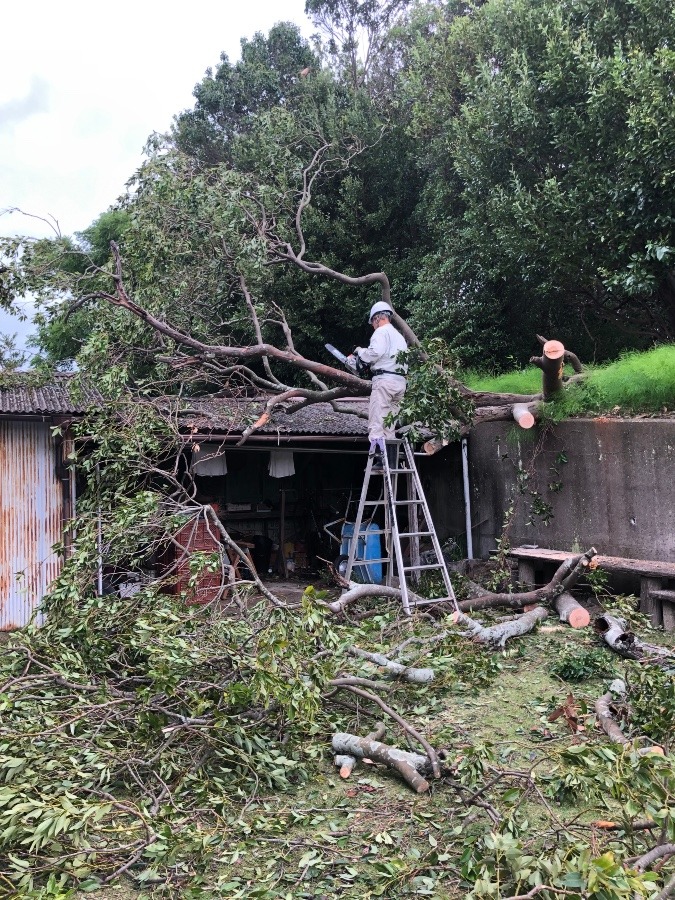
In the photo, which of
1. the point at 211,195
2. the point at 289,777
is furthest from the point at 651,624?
the point at 211,195

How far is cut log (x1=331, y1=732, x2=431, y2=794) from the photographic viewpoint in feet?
13.5

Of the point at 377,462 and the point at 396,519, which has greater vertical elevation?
the point at 377,462

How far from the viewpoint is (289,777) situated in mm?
4352

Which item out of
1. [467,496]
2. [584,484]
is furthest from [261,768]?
[467,496]

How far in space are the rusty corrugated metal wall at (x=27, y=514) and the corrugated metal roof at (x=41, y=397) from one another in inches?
12.4

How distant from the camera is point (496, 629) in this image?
686cm

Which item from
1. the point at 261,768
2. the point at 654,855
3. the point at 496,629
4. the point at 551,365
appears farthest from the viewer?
the point at 551,365

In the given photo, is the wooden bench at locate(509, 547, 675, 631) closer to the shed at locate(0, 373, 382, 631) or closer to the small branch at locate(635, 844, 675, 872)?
the shed at locate(0, 373, 382, 631)

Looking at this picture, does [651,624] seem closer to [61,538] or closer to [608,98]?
[61,538]

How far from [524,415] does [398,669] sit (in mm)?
4431

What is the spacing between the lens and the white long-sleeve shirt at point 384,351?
824 cm

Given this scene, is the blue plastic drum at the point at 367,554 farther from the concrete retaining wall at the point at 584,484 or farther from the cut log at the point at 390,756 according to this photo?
the cut log at the point at 390,756

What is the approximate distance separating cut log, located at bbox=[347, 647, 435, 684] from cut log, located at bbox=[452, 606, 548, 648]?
3.82 feet

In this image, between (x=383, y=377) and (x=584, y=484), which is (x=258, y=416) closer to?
(x=383, y=377)
